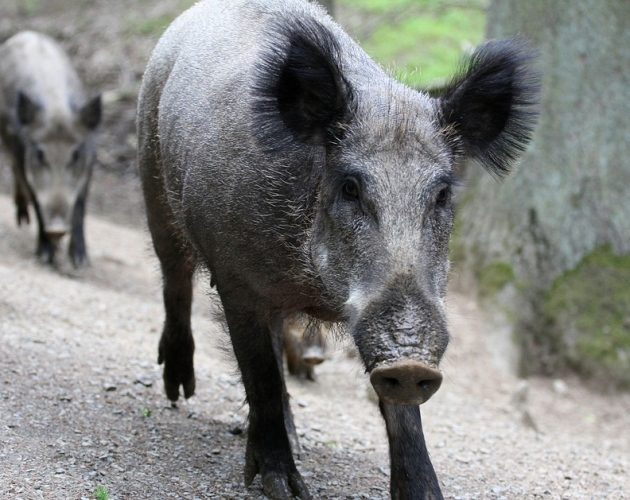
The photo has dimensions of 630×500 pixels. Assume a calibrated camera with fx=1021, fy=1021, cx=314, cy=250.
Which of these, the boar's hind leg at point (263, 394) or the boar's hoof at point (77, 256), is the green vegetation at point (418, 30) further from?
the boar's hind leg at point (263, 394)

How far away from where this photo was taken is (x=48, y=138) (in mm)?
11383

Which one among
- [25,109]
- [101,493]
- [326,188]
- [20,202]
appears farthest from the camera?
[20,202]

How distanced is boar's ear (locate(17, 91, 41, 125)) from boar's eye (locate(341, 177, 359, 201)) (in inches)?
310

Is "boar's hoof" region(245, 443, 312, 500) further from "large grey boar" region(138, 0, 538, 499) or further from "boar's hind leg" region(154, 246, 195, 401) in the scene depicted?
"boar's hind leg" region(154, 246, 195, 401)

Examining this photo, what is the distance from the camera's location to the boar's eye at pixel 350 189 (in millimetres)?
→ 4164

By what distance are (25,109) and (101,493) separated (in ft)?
25.2

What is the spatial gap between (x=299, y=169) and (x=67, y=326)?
3.58 meters

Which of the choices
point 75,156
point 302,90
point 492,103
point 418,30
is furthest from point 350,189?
point 418,30

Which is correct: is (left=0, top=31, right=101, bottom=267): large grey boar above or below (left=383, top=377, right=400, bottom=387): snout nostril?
below

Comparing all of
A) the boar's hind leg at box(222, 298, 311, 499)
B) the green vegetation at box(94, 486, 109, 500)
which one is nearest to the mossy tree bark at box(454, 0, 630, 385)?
the boar's hind leg at box(222, 298, 311, 499)

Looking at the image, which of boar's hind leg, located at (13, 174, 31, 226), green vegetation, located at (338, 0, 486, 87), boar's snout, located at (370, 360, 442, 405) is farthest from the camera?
green vegetation, located at (338, 0, 486, 87)

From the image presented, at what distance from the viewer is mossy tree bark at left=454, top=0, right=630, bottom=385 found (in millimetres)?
8688

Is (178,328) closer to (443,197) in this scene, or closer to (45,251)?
(443,197)

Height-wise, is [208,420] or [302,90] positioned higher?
[302,90]
